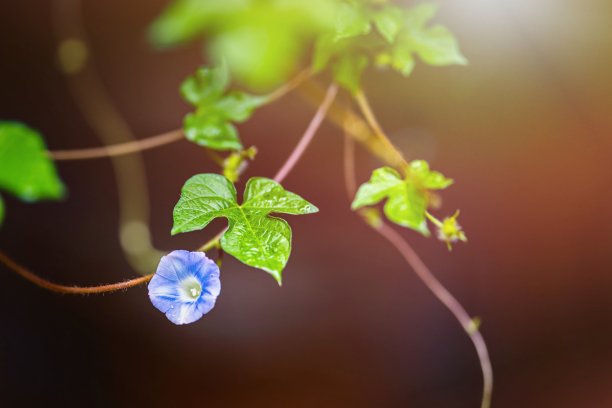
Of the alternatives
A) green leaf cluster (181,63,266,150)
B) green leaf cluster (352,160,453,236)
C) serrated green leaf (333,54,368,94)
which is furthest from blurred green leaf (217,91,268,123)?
green leaf cluster (352,160,453,236)

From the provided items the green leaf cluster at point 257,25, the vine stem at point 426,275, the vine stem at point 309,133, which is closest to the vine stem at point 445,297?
the vine stem at point 426,275

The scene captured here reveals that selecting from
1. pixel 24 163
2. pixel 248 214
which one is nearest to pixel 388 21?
pixel 248 214

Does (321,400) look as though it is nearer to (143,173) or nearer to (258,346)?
(258,346)

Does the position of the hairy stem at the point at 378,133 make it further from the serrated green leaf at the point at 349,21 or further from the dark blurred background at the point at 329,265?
the dark blurred background at the point at 329,265

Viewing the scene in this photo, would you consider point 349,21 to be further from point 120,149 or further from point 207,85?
point 120,149

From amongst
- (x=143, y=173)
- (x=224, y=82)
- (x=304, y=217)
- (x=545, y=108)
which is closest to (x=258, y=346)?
(x=304, y=217)

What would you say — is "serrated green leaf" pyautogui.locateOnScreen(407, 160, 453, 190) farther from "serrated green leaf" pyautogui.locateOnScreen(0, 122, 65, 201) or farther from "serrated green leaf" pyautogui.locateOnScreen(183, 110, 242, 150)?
"serrated green leaf" pyautogui.locateOnScreen(0, 122, 65, 201)
